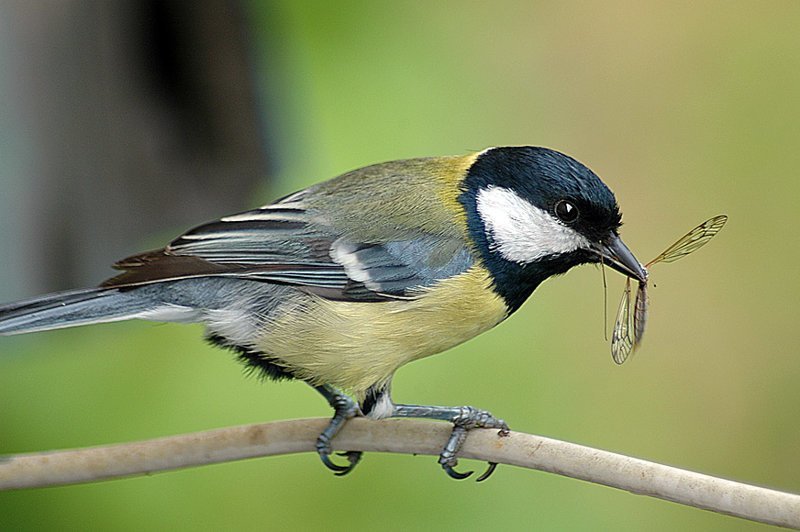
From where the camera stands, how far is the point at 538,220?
178 centimetres

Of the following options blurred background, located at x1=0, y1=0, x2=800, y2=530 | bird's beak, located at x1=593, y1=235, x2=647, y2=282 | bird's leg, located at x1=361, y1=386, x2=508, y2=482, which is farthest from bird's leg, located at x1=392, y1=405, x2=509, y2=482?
blurred background, located at x1=0, y1=0, x2=800, y2=530

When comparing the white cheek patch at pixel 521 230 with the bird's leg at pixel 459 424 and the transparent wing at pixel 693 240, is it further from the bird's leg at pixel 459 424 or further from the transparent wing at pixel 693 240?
the bird's leg at pixel 459 424

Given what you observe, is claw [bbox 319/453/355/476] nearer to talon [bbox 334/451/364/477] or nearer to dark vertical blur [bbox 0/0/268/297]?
talon [bbox 334/451/364/477]

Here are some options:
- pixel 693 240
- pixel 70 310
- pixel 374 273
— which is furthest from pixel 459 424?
pixel 70 310

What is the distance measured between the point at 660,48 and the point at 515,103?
498mm

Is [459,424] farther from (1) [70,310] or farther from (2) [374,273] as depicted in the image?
(1) [70,310]

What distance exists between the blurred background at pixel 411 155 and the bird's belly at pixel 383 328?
29.5 inches

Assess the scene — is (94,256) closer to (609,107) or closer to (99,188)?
(99,188)

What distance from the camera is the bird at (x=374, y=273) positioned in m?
1.77

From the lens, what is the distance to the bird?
1.77 m

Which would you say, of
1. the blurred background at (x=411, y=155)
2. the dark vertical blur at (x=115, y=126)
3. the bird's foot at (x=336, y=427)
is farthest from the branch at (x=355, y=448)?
the dark vertical blur at (x=115, y=126)

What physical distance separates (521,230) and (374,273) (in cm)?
26

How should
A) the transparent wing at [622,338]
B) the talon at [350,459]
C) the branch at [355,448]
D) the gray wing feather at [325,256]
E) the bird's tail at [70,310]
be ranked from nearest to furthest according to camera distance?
the branch at [355,448]
the transparent wing at [622,338]
the bird's tail at [70,310]
the gray wing feather at [325,256]
the talon at [350,459]

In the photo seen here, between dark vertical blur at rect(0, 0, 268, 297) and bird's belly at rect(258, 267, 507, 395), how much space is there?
96 centimetres
